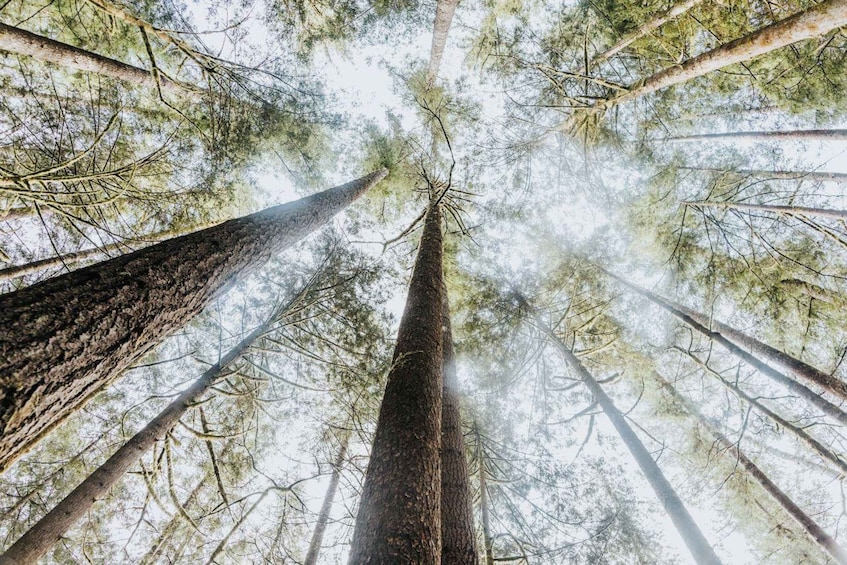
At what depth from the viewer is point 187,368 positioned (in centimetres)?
649

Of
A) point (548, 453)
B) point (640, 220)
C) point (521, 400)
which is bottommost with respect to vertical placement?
point (548, 453)

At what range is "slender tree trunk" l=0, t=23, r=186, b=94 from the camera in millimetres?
3328

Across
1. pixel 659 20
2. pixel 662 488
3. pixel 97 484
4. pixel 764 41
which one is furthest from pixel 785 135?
pixel 97 484

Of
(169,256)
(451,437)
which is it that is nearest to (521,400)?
(451,437)

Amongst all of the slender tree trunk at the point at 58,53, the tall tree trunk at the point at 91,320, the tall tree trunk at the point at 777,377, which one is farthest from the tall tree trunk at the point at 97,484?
the tall tree trunk at the point at 777,377

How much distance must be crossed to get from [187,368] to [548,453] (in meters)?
6.49

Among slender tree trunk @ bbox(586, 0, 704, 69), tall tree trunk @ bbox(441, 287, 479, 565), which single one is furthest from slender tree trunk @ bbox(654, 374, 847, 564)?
slender tree trunk @ bbox(586, 0, 704, 69)

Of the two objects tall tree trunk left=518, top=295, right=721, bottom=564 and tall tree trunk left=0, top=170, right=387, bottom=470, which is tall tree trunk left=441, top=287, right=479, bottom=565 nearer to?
A: tall tree trunk left=518, top=295, right=721, bottom=564

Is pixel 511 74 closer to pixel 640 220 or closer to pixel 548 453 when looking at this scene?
pixel 640 220

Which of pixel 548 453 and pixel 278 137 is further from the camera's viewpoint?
pixel 278 137

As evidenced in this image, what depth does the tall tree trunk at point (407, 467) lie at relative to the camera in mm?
1556

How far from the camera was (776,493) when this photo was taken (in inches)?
257

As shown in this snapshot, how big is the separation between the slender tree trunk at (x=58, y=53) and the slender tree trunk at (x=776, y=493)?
25.3ft

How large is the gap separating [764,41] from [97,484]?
6832 mm
